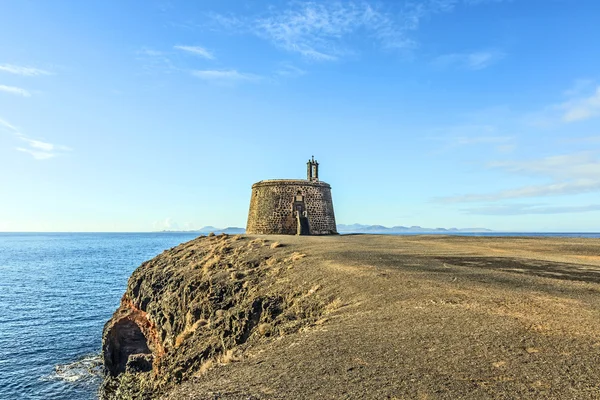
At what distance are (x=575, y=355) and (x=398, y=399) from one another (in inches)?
126

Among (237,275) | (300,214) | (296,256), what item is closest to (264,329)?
(237,275)

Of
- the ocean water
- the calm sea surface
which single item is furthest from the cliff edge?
the calm sea surface

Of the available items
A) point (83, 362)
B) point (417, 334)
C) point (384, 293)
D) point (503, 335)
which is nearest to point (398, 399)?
point (417, 334)

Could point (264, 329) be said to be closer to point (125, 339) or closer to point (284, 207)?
point (125, 339)

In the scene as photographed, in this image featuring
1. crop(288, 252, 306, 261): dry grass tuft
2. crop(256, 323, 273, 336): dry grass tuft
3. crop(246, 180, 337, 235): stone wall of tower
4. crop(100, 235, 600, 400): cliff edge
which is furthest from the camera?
crop(246, 180, 337, 235): stone wall of tower

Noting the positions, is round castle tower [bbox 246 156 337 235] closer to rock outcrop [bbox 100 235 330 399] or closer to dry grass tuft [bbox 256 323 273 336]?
rock outcrop [bbox 100 235 330 399]

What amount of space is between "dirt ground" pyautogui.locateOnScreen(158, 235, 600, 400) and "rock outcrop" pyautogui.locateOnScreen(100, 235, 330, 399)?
1.39m

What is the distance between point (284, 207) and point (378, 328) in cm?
3000

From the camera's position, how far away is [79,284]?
49531 mm

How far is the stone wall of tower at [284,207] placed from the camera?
124 feet

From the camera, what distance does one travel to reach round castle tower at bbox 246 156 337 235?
37.8 m

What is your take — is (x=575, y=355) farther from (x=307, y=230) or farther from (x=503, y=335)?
(x=307, y=230)

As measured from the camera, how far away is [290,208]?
38.1 meters

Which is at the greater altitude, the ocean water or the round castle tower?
the round castle tower
